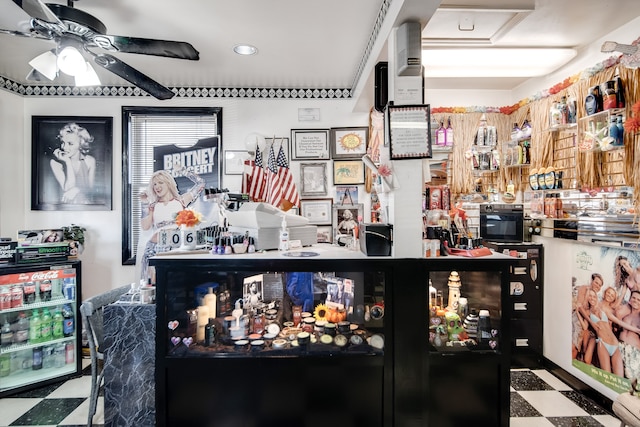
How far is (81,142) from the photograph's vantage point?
12.9ft

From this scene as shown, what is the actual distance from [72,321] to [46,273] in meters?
0.56

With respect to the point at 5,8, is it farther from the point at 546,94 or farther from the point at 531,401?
the point at 531,401

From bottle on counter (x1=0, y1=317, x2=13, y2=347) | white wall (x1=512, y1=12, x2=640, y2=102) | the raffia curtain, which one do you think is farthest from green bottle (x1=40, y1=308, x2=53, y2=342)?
white wall (x1=512, y1=12, x2=640, y2=102)

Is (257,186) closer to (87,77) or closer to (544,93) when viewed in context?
(87,77)

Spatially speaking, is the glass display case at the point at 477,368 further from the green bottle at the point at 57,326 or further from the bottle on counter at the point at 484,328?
the green bottle at the point at 57,326

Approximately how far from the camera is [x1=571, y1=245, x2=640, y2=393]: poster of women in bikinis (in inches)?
97.3

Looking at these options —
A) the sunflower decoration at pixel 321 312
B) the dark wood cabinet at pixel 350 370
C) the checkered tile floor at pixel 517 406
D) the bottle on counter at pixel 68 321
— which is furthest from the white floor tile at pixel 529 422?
the bottle on counter at pixel 68 321

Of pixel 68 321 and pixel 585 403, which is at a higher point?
pixel 68 321

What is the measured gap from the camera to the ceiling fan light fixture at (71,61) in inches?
83.6

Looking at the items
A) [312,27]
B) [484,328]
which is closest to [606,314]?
[484,328]

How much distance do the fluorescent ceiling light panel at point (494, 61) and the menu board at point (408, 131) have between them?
1291 mm

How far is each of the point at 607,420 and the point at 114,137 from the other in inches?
219

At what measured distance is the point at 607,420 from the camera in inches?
102

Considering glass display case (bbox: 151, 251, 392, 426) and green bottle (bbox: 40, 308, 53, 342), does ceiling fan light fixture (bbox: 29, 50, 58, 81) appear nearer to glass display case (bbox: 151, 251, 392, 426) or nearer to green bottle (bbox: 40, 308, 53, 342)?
glass display case (bbox: 151, 251, 392, 426)
